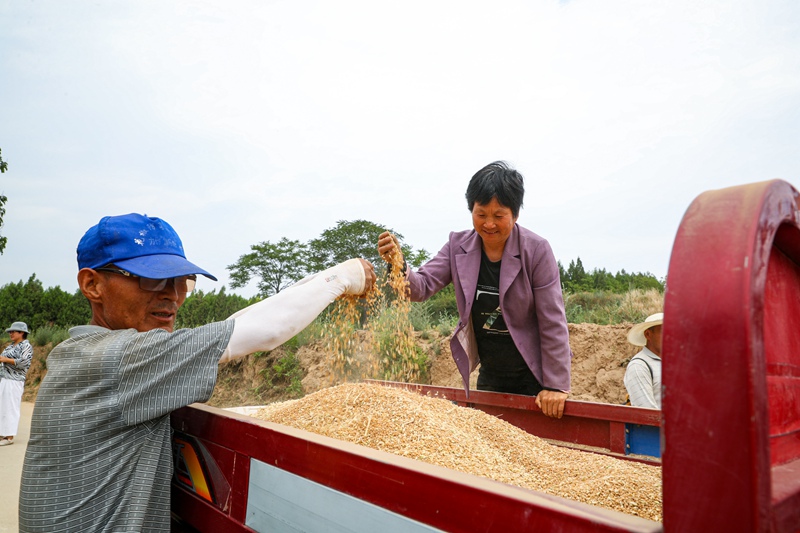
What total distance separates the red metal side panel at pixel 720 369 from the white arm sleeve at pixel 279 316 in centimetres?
101

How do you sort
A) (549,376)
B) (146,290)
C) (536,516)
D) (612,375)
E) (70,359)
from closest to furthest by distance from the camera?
(536,516), (70,359), (146,290), (549,376), (612,375)

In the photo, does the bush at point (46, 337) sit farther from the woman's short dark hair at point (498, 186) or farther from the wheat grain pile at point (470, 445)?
the wheat grain pile at point (470, 445)

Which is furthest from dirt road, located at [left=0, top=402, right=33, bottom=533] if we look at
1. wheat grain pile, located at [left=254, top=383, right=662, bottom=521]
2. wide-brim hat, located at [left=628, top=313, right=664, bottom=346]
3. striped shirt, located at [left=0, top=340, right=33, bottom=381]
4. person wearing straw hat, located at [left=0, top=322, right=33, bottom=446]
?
wide-brim hat, located at [left=628, top=313, right=664, bottom=346]

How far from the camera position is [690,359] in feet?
2.14

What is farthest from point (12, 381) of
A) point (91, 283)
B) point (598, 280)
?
point (598, 280)

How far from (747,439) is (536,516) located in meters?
0.29

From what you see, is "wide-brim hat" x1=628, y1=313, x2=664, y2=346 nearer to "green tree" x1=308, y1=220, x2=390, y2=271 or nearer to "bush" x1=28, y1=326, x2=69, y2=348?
"bush" x1=28, y1=326, x2=69, y2=348

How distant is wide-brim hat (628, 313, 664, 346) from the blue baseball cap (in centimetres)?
341

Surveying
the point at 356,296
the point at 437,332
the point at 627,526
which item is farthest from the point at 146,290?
the point at 437,332

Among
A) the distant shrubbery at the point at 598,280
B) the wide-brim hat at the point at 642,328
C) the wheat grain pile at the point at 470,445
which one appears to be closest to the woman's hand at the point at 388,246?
the wheat grain pile at the point at 470,445

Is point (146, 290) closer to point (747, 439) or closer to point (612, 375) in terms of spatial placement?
point (747, 439)

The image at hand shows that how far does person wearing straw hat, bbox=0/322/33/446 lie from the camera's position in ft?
25.4

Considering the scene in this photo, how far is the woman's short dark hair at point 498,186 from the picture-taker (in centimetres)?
286

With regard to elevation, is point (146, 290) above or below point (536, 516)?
above
